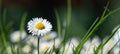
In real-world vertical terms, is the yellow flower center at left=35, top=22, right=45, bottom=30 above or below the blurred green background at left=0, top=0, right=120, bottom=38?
above

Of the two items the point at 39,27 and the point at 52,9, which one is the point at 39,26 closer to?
the point at 39,27

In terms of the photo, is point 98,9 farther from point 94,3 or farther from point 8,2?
point 8,2

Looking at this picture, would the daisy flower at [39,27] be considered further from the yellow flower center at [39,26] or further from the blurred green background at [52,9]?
the blurred green background at [52,9]

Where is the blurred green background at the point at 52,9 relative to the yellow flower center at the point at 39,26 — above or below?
below

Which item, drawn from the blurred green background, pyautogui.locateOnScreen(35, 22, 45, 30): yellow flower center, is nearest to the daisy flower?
pyautogui.locateOnScreen(35, 22, 45, 30): yellow flower center

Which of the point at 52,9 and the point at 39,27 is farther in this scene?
the point at 52,9

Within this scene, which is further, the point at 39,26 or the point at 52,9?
the point at 52,9

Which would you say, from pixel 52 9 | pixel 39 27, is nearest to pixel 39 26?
pixel 39 27

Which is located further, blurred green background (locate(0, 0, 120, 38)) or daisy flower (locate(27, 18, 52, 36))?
blurred green background (locate(0, 0, 120, 38))

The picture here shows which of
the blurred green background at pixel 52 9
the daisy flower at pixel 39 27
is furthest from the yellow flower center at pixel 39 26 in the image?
the blurred green background at pixel 52 9

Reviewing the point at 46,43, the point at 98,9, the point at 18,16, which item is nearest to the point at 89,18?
the point at 98,9

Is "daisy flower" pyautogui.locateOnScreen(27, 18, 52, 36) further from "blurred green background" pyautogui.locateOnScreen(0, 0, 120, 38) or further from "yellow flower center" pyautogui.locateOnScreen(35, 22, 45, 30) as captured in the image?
"blurred green background" pyautogui.locateOnScreen(0, 0, 120, 38)
